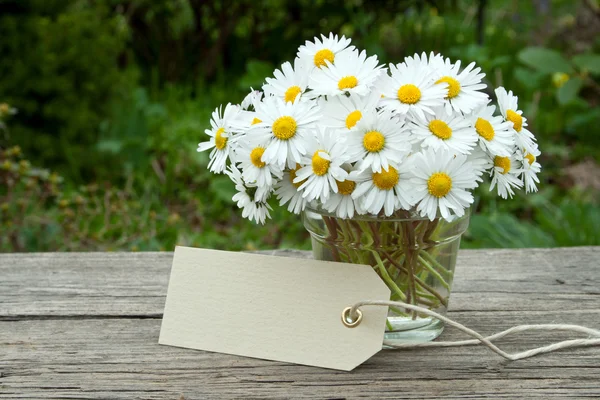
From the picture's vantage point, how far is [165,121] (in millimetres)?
3053

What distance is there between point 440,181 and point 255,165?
20cm

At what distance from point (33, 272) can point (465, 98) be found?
0.75 meters

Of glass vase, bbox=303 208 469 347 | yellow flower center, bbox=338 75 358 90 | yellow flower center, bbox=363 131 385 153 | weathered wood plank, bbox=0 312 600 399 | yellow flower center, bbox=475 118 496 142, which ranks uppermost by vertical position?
yellow flower center, bbox=338 75 358 90

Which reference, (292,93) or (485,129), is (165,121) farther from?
(485,129)

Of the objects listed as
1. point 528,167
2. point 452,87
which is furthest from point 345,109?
point 528,167

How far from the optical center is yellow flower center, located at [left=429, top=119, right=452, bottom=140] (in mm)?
742

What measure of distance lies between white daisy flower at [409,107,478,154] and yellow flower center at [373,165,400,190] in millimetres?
41

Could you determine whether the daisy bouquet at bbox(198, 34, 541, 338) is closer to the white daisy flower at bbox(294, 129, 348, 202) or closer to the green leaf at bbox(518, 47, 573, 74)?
the white daisy flower at bbox(294, 129, 348, 202)

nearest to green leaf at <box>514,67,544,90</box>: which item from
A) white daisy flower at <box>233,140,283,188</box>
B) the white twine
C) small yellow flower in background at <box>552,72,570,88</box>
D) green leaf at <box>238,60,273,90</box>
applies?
small yellow flower in background at <box>552,72,570,88</box>

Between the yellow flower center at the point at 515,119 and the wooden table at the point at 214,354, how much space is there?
0.93ft

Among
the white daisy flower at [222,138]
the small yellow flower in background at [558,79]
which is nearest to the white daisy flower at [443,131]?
the white daisy flower at [222,138]

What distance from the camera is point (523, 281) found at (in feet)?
3.65

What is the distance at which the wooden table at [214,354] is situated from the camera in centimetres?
80

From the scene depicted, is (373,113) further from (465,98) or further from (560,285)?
(560,285)
